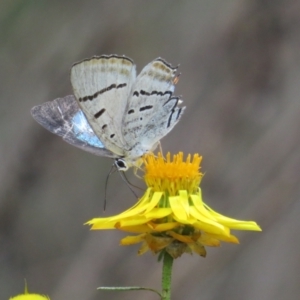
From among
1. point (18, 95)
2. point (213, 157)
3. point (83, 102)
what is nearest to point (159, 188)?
point (83, 102)

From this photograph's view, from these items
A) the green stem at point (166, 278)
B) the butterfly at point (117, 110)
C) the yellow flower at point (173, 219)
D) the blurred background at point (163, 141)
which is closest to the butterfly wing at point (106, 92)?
the butterfly at point (117, 110)

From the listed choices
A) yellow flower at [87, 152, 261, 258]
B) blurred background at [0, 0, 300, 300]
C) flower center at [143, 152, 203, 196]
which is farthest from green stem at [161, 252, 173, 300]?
blurred background at [0, 0, 300, 300]

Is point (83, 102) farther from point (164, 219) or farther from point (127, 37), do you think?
point (127, 37)

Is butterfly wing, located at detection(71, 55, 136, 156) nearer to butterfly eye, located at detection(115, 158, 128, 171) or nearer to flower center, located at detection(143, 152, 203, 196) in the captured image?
butterfly eye, located at detection(115, 158, 128, 171)

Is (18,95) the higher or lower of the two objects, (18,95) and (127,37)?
the lower

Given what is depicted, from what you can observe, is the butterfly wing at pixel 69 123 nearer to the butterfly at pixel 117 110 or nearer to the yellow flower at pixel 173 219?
the butterfly at pixel 117 110

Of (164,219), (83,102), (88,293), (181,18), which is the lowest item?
(88,293)

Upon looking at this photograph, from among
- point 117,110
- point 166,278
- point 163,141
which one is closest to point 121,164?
point 117,110
